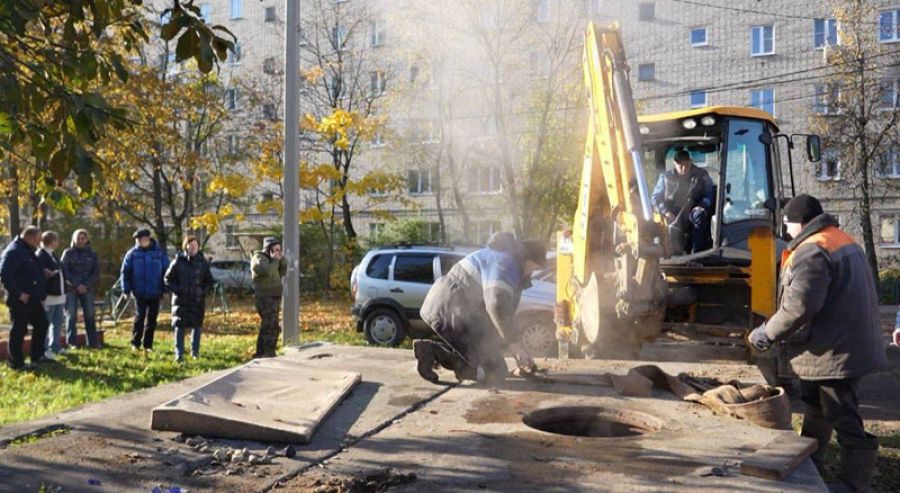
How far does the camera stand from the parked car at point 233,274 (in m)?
24.8

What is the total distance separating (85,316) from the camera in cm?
1117

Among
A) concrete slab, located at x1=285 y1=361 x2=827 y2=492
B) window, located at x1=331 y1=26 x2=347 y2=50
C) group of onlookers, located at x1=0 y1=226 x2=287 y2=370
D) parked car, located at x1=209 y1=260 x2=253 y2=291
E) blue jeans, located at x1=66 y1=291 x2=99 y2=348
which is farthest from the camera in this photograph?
parked car, located at x1=209 y1=260 x2=253 y2=291

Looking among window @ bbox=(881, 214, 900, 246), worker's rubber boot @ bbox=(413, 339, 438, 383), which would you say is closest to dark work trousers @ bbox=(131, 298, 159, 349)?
worker's rubber boot @ bbox=(413, 339, 438, 383)

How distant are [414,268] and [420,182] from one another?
1165 cm

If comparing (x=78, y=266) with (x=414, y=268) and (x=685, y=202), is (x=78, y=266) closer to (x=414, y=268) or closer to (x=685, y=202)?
(x=414, y=268)

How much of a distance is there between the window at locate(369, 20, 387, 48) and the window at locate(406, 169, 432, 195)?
385cm

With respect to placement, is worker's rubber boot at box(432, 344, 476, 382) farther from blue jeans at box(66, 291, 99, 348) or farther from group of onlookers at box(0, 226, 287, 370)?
blue jeans at box(66, 291, 99, 348)

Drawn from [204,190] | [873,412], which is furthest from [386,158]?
[873,412]

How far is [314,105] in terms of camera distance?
2500cm

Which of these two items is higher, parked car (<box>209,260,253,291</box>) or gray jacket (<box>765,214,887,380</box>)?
gray jacket (<box>765,214,887,380</box>)

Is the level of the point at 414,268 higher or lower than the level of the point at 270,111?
lower

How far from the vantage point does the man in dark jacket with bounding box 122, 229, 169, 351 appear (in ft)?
35.8

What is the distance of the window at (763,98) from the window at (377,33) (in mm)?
15557

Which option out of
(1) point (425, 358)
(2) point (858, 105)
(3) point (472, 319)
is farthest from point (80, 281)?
(2) point (858, 105)
